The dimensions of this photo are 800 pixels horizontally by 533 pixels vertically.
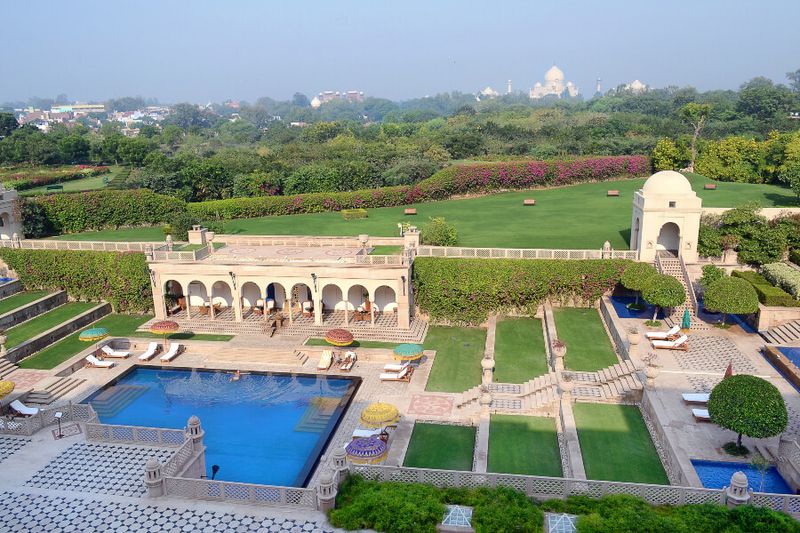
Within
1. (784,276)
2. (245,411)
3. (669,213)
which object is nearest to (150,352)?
(245,411)

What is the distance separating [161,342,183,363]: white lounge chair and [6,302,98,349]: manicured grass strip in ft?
24.5

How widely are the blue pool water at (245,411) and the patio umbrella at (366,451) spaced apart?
1972 millimetres

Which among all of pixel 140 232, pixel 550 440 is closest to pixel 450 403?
pixel 550 440

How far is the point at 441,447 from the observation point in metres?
20.1

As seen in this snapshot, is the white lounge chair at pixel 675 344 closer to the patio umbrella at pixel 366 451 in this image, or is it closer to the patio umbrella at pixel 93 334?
the patio umbrella at pixel 366 451

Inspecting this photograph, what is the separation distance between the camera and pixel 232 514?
14.4 metres

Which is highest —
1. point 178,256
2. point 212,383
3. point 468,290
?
point 178,256

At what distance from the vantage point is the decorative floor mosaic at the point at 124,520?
1392cm

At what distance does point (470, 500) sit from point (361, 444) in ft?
16.6

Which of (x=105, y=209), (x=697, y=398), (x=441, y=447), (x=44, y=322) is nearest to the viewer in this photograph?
(x=441, y=447)

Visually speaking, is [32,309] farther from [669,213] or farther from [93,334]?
[669,213]

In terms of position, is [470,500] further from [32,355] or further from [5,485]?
[32,355]

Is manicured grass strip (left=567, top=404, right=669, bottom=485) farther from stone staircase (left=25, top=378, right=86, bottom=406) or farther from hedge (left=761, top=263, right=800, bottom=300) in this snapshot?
stone staircase (left=25, top=378, right=86, bottom=406)

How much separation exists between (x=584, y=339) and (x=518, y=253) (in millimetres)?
6821
